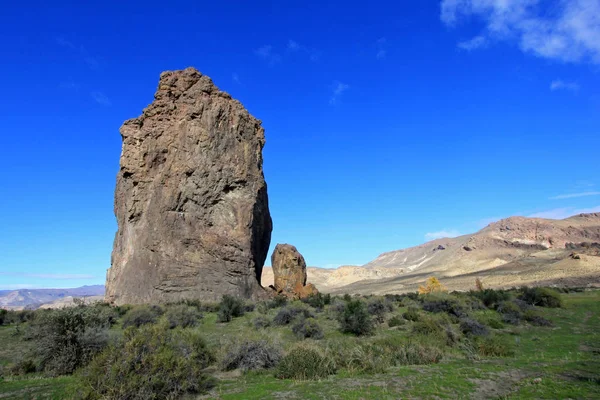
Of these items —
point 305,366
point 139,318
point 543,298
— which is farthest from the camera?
point 543,298

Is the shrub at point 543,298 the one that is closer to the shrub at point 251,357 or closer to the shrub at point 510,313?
the shrub at point 510,313

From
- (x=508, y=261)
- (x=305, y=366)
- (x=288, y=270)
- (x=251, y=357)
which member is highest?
(x=288, y=270)

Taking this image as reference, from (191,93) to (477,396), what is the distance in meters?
33.7

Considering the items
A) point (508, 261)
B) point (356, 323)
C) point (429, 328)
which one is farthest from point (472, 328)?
point (508, 261)

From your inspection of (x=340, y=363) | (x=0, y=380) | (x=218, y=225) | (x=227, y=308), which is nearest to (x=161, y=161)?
(x=218, y=225)

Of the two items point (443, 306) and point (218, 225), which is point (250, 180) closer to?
point (218, 225)

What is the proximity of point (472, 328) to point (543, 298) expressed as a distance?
1403 cm

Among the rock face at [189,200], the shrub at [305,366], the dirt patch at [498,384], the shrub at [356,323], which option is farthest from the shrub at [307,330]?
the rock face at [189,200]

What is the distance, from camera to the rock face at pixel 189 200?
2967cm

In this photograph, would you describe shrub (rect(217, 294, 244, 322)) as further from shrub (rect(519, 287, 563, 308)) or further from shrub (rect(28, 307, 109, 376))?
shrub (rect(519, 287, 563, 308))

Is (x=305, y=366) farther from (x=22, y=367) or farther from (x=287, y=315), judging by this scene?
(x=287, y=315)

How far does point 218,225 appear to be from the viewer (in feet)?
104

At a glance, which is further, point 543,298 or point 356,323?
point 543,298

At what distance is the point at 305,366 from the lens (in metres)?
9.05
